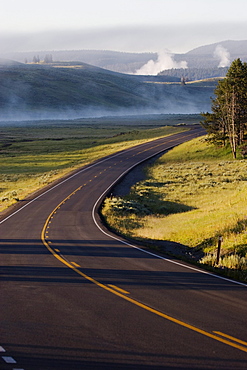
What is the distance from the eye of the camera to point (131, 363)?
9750mm

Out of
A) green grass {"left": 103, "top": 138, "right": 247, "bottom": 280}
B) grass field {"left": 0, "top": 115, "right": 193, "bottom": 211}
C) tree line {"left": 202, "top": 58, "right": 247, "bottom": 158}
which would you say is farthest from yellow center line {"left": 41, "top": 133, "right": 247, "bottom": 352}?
tree line {"left": 202, "top": 58, "right": 247, "bottom": 158}

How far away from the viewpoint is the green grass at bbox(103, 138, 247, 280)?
22.5m

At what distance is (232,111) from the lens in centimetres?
6775

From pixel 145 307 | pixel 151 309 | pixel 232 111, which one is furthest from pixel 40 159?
pixel 151 309

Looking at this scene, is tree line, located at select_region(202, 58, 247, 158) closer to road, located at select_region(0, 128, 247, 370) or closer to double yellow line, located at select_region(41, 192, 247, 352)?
road, located at select_region(0, 128, 247, 370)

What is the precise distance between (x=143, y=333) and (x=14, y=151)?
8330 centimetres

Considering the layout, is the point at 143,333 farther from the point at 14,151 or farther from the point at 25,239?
the point at 14,151

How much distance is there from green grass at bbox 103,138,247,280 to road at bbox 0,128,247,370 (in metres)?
3.27

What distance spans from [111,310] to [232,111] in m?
58.9

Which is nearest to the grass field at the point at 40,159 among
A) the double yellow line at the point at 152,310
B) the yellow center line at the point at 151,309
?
the double yellow line at the point at 152,310

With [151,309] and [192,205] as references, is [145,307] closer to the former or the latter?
[151,309]

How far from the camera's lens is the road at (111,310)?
10.0 metres

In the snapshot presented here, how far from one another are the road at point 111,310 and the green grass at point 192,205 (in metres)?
3.27

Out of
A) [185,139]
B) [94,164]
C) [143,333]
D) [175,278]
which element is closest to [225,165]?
Result: [94,164]
